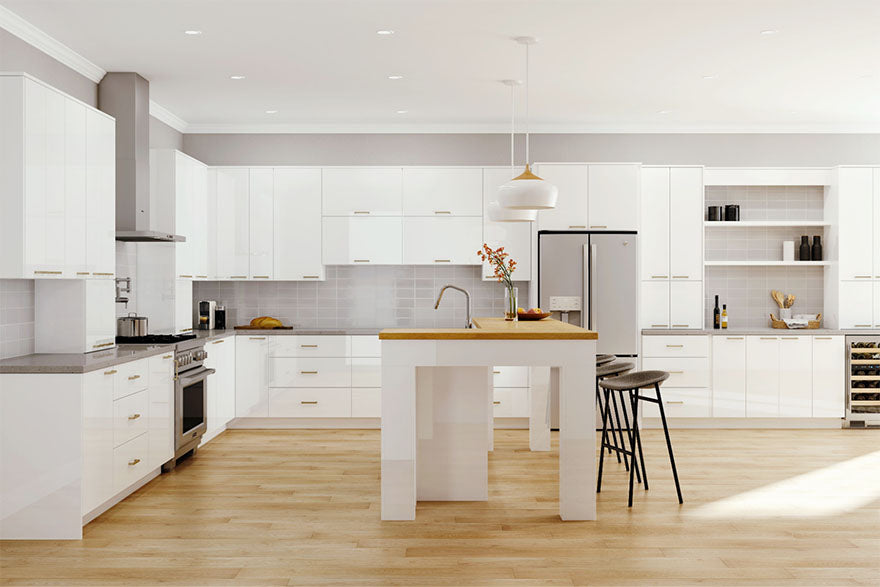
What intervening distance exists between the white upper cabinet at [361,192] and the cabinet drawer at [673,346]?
260cm

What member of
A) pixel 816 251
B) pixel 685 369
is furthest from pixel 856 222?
pixel 685 369

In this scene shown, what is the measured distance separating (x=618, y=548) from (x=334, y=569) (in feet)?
4.55

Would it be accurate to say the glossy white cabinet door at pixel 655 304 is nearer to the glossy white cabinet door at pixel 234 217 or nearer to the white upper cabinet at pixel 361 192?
the white upper cabinet at pixel 361 192

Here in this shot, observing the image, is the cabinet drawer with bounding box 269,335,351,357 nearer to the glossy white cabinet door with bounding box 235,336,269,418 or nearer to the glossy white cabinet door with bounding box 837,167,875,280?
the glossy white cabinet door with bounding box 235,336,269,418

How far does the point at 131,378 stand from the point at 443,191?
11.5 feet

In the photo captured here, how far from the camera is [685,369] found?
6.91m

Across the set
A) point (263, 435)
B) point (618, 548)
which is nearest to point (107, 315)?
point (263, 435)

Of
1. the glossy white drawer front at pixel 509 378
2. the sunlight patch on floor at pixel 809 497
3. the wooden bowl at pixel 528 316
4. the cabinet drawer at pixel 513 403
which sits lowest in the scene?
the sunlight patch on floor at pixel 809 497

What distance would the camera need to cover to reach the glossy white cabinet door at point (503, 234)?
707cm

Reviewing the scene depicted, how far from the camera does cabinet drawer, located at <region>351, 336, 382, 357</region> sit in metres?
6.88

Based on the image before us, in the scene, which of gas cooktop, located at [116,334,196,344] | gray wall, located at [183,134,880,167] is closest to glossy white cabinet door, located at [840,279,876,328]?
gray wall, located at [183,134,880,167]

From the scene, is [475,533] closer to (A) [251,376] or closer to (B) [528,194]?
(B) [528,194]

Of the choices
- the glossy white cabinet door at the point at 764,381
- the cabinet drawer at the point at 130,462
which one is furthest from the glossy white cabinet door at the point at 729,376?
the cabinet drawer at the point at 130,462

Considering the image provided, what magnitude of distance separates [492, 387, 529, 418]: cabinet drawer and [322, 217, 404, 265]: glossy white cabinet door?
1586mm
